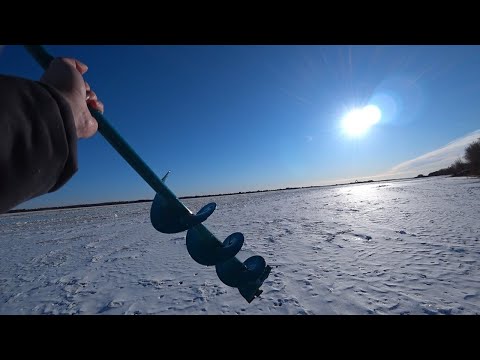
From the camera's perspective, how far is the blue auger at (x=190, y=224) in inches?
33.5

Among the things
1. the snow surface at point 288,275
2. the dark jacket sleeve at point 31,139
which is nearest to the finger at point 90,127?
the dark jacket sleeve at point 31,139

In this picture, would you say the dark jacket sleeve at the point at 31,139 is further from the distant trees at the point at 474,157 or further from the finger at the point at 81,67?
the distant trees at the point at 474,157

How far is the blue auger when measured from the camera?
85 cm

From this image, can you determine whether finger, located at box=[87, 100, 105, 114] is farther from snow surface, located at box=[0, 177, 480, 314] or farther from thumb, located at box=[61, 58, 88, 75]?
snow surface, located at box=[0, 177, 480, 314]

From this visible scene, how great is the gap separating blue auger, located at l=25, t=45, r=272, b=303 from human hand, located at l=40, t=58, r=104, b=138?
2.8 inches

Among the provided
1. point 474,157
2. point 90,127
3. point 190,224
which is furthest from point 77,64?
point 474,157

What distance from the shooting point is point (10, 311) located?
3.57 metres

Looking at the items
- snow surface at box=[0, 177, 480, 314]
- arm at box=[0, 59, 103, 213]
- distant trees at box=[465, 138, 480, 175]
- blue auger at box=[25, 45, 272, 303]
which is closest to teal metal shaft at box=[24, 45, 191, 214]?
blue auger at box=[25, 45, 272, 303]

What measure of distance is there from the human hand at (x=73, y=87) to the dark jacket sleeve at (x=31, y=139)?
92mm

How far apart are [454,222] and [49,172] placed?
31.5ft

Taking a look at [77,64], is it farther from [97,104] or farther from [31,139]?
[31,139]

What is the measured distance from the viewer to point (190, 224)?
125 cm
